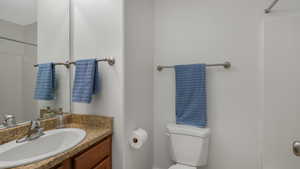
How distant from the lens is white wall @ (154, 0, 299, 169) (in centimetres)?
150

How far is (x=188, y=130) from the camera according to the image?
5.09 ft

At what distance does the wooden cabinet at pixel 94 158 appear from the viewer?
3.19 feet

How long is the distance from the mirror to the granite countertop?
173 mm

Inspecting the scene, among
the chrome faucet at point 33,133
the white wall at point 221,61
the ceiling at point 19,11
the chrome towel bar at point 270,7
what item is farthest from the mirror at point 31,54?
the chrome towel bar at point 270,7

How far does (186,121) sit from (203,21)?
1.10 meters

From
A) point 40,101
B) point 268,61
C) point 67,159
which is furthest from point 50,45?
point 268,61

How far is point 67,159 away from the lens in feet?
3.07

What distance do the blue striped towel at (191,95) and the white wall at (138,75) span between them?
343 millimetres

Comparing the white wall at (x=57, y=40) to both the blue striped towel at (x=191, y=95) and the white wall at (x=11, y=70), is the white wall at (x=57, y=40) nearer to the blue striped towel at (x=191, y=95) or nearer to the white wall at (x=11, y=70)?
the white wall at (x=11, y=70)

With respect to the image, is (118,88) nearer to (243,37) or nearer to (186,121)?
(186,121)

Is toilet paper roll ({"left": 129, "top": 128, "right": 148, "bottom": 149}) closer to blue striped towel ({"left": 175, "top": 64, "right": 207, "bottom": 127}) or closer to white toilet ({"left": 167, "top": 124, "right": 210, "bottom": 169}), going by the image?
white toilet ({"left": 167, "top": 124, "right": 210, "bottom": 169})

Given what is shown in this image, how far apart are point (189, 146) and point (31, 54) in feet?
5.42

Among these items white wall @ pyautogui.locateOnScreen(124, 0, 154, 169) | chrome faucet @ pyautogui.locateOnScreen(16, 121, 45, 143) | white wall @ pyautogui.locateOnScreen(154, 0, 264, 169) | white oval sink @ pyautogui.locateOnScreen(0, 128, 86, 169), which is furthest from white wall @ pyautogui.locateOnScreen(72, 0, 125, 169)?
white wall @ pyautogui.locateOnScreen(154, 0, 264, 169)

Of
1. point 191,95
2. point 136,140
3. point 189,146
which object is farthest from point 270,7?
point 136,140
